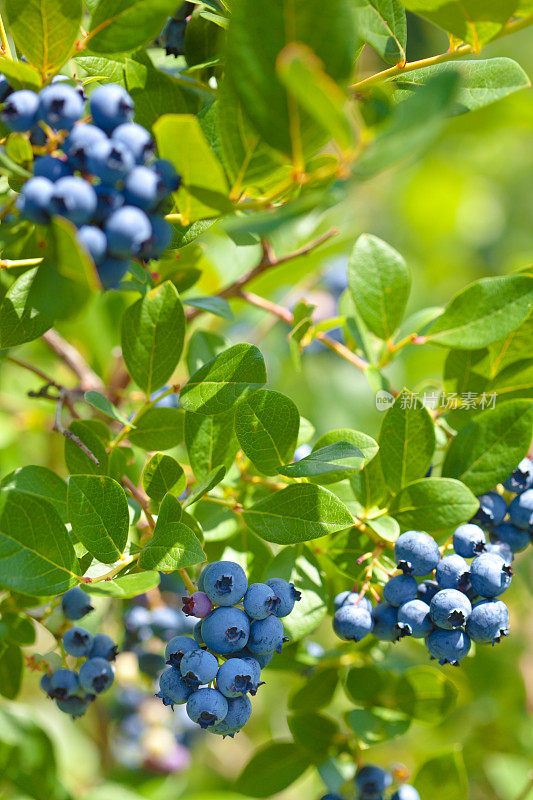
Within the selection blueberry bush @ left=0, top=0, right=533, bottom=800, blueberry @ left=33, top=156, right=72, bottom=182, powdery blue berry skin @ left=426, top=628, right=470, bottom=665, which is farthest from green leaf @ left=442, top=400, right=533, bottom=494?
blueberry @ left=33, top=156, right=72, bottom=182

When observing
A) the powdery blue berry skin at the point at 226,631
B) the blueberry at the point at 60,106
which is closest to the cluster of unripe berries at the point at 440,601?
the powdery blue berry skin at the point at 226,631

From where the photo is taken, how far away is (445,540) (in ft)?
4.33

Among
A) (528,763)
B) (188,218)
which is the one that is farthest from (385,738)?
(528,763)

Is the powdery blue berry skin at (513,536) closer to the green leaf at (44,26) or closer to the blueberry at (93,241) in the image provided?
the blueberry at (93,241)

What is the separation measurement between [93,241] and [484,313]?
0.75 meters

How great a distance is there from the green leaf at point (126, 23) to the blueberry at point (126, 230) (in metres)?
0.34

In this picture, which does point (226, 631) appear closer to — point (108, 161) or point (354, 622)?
point (354, 622)

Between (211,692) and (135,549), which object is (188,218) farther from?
(211,692)

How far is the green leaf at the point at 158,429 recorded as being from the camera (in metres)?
1.28

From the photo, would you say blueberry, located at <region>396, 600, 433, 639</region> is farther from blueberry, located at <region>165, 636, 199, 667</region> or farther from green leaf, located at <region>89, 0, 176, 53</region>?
green leaf, located at <region>89, 0, 176, 53</region>

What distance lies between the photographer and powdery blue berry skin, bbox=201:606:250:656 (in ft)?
3.37

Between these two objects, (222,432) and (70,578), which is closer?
(70,578)

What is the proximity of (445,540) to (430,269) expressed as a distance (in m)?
2.77

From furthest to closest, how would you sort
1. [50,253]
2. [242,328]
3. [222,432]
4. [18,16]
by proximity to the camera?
[242,328]
[222,432]
[18,16]
[50,253]
